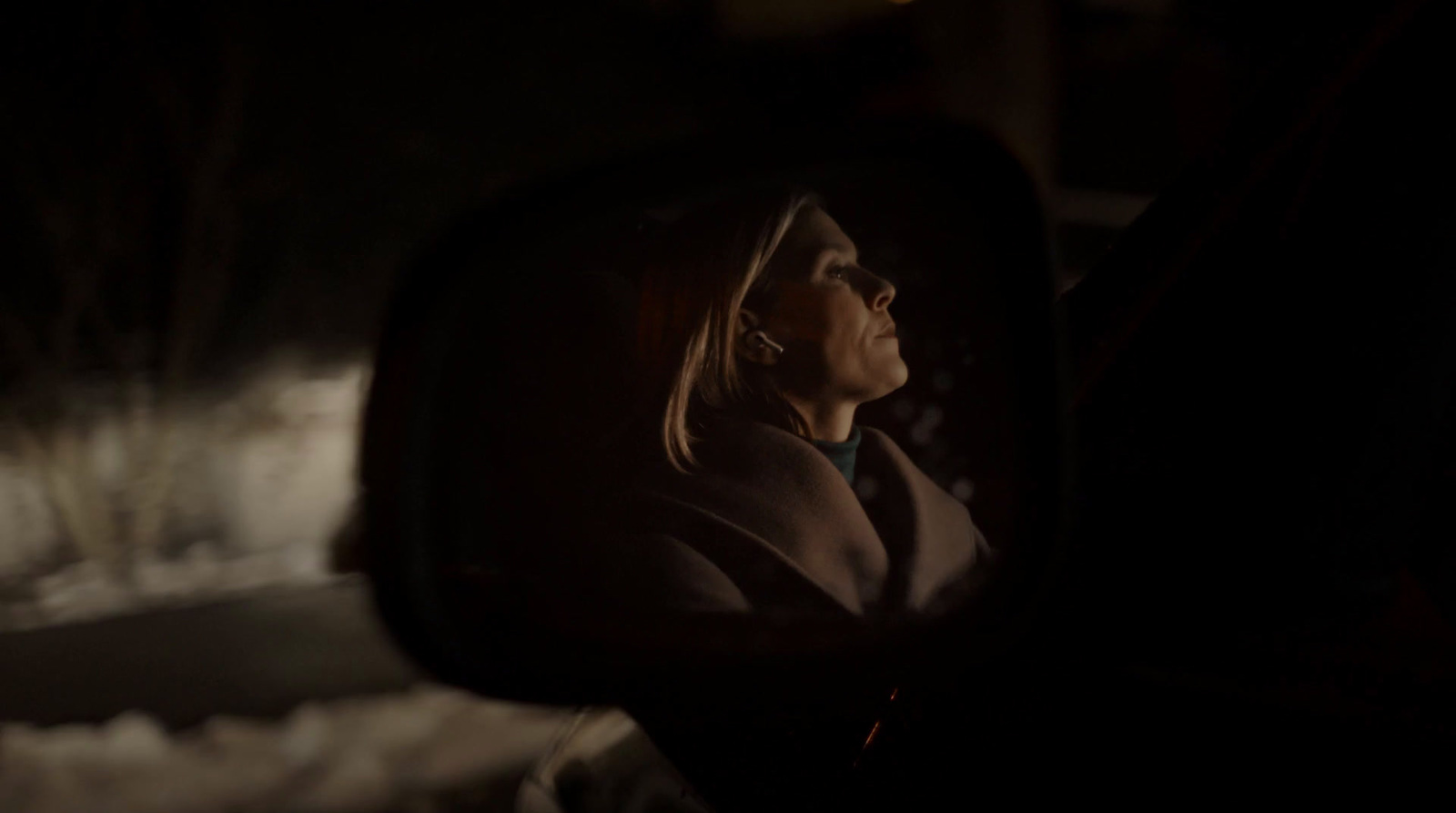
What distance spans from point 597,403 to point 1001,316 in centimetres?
37

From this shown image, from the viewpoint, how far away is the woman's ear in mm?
897

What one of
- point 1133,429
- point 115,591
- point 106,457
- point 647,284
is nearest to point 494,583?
point 647,284

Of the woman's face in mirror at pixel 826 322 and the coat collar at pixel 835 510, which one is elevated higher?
the woman's face in mirror at pixel 826 322

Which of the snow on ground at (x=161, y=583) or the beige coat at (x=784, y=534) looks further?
the snow on ground at (x=161, y=583)

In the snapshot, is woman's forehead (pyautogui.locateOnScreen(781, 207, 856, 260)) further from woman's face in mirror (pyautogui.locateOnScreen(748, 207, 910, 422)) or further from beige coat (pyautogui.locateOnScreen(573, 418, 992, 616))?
beige coat (pyautogui.locateOnScreen(573, 418, 992, 616))

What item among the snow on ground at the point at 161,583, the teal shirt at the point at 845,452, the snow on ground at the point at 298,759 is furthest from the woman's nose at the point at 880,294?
the snow on ground at the point at 161,583

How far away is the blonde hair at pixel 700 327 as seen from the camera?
89cm

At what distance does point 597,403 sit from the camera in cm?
89

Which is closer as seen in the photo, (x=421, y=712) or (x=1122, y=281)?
(x=1122, y=281)

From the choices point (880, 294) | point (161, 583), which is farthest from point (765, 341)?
point (161, 583)

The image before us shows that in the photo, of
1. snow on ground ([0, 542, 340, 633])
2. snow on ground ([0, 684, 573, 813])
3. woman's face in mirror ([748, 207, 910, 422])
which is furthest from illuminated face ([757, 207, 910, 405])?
snow on ground ([0, 542, 340, 633])

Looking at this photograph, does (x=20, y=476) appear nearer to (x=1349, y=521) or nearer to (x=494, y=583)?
(x=494, y=583)

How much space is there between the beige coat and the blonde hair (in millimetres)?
20

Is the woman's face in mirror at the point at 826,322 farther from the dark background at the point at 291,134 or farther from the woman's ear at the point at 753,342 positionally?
the dark background at the point at 291,134
